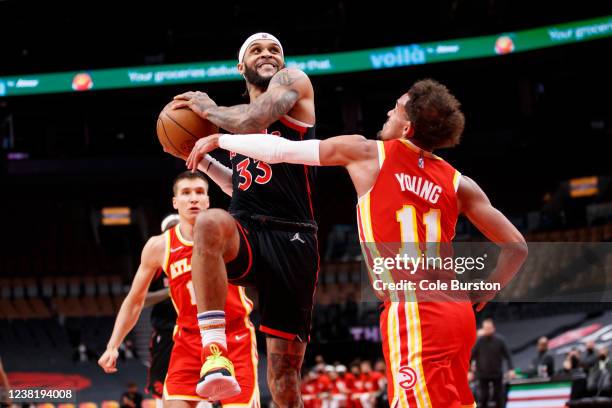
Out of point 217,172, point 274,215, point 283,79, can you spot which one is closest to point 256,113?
point 283,79

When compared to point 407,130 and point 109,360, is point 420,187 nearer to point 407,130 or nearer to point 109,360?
point 407,130

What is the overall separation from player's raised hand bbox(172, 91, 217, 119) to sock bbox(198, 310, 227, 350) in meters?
1.16

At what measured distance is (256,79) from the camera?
4902mm

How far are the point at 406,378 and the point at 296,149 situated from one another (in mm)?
1213

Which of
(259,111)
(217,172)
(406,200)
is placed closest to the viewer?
(406,200)

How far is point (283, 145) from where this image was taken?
4.08m

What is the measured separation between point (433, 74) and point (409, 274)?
17.4m

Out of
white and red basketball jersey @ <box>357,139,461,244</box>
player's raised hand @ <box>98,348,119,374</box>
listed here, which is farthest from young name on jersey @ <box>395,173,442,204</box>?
player's raised hand @ <box>98,348,119,374</box>

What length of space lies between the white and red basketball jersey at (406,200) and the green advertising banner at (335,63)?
1607cm

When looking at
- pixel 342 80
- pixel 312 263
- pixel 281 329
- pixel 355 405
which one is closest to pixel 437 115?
pixel 312 263

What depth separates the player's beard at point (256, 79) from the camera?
4879mm

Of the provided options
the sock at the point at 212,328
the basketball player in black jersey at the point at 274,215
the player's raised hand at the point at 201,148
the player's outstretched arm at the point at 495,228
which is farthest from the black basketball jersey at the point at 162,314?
the player's outstretched arm at the point at 495,228

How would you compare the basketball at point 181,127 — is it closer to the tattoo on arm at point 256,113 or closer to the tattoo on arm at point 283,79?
the tattoo on arm at point 256,113

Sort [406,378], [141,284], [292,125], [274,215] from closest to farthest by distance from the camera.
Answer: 1. [406,378]
2. [274,215]
3. [292,125]
4. [141,284]
